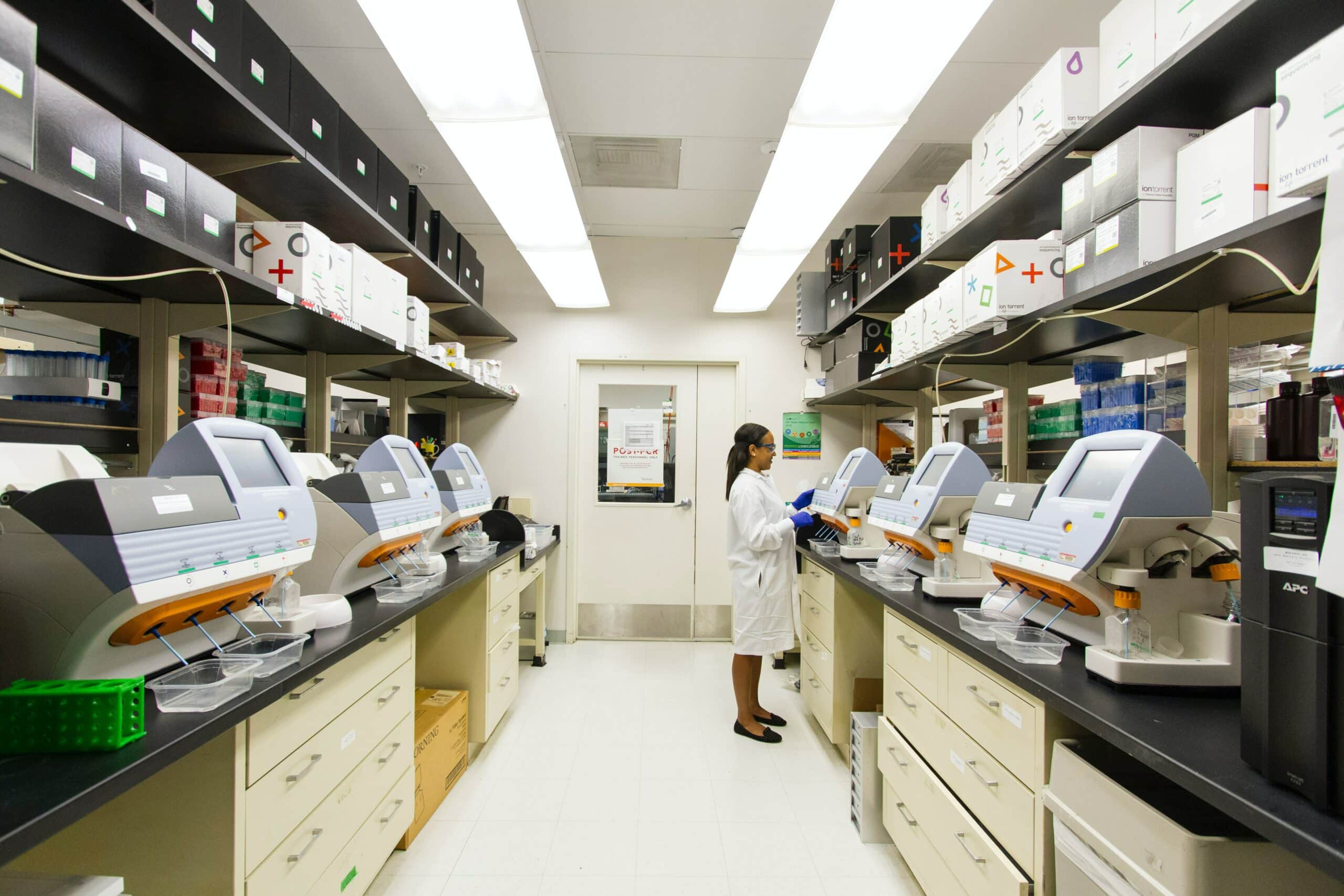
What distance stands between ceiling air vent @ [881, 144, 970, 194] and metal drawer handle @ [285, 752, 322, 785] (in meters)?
3.42

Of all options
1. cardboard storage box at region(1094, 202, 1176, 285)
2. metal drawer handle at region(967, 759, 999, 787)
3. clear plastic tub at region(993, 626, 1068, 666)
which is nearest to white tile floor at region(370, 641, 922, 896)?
metal drawer handle at region(967, 759, 999, 787)

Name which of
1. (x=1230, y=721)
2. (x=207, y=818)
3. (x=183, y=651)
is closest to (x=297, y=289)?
(x=183, y=651)

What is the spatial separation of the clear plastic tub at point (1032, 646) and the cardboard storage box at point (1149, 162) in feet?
3.52

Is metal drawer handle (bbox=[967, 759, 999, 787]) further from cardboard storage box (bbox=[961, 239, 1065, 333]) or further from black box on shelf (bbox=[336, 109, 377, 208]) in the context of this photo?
black box on shelf (bbox=[336, 109, 377, 208])

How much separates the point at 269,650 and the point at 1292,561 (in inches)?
73.3

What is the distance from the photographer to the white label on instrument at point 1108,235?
1445 millimetres

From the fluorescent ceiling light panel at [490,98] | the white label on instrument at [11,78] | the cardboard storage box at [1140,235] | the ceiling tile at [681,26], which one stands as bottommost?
the cardboard storage box at [1140,235]

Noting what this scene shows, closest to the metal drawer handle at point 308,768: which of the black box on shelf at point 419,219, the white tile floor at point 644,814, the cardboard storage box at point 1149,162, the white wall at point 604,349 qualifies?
the white tile floor at point 644,814

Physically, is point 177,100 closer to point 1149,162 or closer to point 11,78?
point 11,78

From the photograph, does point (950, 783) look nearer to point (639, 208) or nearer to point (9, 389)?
point (9, 389)

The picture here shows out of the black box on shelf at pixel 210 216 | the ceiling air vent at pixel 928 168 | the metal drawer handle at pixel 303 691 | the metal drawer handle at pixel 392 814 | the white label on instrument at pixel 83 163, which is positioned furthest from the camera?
the ceiling air vent at pixel 928 168

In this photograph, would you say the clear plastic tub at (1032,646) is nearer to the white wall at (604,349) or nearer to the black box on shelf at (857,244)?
the black box on shelf at (857,244)

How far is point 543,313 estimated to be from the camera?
4480 millimetres

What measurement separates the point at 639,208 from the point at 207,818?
364 centimetres
